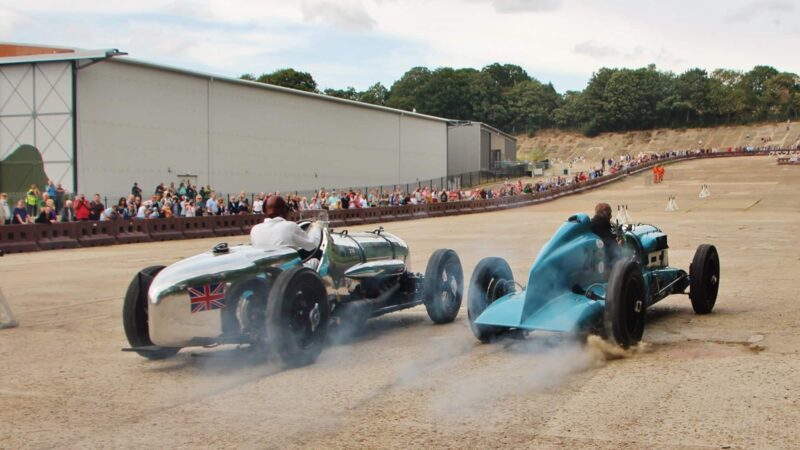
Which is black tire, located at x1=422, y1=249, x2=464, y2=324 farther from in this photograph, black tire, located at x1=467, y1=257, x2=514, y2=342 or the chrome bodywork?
the chrome bodywork

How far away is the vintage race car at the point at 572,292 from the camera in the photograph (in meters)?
7.61

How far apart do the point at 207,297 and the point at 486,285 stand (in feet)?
10.9

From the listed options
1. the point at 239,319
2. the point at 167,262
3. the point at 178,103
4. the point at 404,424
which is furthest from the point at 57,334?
the point at 178,103

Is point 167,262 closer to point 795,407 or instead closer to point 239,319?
point 239,319

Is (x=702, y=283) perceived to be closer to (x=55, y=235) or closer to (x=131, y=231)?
(x=55, y=235)

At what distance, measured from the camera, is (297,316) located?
743 centimetres

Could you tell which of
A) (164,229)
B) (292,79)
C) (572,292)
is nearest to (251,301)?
(572,292)

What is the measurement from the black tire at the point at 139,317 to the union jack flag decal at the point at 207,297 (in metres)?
0.83

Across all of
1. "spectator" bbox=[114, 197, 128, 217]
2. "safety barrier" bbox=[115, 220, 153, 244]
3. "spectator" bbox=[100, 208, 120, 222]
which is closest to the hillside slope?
"spectator" bbox=[114, 197, 128, 217]

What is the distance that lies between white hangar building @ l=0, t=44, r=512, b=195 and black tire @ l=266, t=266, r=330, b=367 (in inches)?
1094

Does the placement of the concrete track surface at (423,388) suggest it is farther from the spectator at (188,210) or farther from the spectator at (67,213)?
the spectator at (188,210)

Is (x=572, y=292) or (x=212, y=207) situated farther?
(x=212, y=207)

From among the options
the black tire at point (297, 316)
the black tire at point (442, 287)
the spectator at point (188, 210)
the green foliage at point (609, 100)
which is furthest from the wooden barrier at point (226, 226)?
the green foliage at point (609, 100)

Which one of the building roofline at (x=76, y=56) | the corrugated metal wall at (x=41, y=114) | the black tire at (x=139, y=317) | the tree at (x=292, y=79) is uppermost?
the tree at (x=292, y=79)
